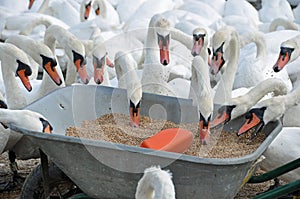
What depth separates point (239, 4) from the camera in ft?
36.5

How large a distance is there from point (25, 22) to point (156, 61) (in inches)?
159

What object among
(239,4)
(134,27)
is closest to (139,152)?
(134,27)

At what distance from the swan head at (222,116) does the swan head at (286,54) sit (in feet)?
6.04

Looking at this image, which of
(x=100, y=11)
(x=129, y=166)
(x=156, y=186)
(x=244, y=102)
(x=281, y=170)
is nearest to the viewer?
(x=156, y=186)

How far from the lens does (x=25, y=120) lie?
13.3 ft

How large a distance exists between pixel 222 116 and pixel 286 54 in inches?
82.2

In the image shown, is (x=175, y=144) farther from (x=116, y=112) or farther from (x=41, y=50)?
(x=41, y=50)

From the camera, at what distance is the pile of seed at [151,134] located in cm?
416

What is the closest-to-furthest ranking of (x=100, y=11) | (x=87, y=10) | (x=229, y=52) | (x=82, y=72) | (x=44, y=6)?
(x=82, y=72), (x=229, y=52), (x=87, y=10), (x=100, y=11), (x=44, y=6)

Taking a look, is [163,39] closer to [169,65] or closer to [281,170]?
[169,65]

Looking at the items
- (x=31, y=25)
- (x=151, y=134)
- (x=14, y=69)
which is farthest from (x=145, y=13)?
(x=151, y=134)

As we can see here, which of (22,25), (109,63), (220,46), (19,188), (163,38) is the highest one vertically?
(163,38)

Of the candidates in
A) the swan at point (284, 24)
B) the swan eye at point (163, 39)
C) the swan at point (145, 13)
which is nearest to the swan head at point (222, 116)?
the swan eye at point (163, 39)

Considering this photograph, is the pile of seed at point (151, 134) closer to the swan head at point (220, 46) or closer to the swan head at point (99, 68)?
the swan head at point (99, 68)
